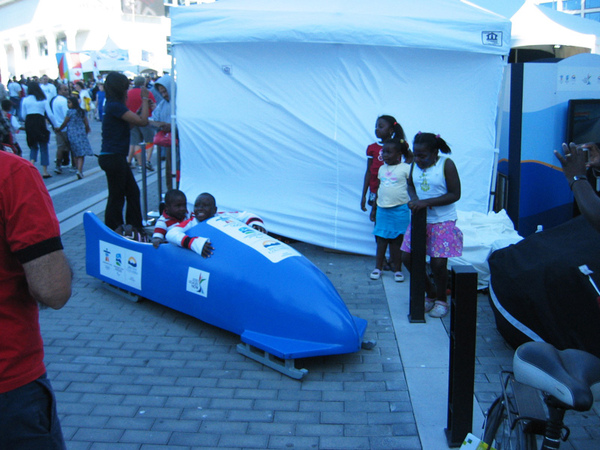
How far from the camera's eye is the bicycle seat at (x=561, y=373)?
2068 mm

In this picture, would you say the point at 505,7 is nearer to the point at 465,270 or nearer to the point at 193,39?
the point at 193,39

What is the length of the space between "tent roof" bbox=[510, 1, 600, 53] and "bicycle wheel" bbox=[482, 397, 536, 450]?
35.1ft

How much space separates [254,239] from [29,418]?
267 cm

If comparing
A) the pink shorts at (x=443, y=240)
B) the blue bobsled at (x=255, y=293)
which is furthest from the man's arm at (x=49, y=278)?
the pink shorts at (x=443, y=240)

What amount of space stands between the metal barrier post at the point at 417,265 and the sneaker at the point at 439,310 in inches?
5.8

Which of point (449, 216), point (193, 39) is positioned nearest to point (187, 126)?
point (193, 39)

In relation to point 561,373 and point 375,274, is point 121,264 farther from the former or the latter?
point 561,373

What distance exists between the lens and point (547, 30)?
39.4 ft

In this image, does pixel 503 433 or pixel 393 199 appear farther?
pixel 393 199

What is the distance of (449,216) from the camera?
15.9 ft

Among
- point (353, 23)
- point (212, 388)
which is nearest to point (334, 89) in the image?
point (353, 23)

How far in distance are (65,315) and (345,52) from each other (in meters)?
3.99

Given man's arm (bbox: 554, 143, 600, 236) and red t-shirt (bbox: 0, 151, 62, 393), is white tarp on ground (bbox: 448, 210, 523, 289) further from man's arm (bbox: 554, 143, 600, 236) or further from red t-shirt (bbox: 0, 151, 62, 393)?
red t-shirt (bbox: 0, 151, 62, 393)

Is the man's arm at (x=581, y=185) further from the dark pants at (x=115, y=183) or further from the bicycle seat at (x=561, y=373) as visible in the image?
the dark pants at (x=115, y=183)
